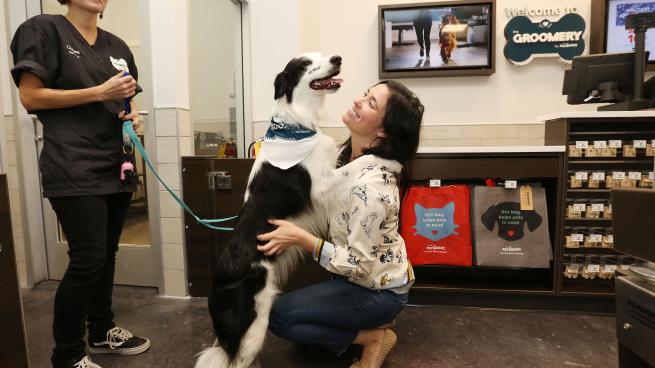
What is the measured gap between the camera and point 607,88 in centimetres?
228

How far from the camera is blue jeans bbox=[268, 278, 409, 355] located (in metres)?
1.44

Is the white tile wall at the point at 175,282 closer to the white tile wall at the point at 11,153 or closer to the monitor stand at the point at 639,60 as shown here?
the white tile wall at the point at 11,153

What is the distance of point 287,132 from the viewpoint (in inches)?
58.4

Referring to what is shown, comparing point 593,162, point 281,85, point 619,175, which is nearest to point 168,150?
point 281,85

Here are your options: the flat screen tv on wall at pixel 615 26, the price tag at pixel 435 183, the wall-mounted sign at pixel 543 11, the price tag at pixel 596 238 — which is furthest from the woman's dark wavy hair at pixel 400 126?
the flat screen tv on wall at pixel 615 26

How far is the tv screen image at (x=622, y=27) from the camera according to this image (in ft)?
9.09

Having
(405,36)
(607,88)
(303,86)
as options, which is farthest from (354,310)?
(405,36)

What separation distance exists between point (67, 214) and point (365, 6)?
2659mm

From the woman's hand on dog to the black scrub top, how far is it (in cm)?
72

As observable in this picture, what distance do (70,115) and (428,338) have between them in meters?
1.94

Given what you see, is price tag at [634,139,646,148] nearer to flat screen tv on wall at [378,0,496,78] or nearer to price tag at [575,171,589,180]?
price tag at [575,171,589,180]

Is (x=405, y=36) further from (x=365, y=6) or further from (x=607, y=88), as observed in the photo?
(x=607, y=88)

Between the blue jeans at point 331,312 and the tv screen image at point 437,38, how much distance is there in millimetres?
2151

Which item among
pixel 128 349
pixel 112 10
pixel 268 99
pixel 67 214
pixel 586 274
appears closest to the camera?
pixel 67 214
